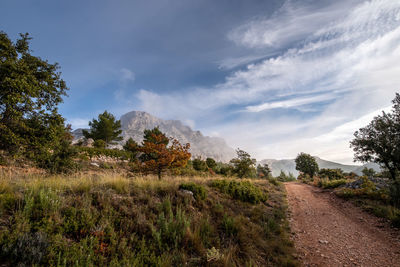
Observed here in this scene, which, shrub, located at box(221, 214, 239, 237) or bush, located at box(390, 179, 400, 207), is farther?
bush, located at box(390, 179, 400, 207)

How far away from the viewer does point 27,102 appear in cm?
923

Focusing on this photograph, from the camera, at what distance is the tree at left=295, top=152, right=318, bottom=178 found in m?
39.0

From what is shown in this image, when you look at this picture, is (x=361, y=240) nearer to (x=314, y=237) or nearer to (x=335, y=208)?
(x=314, y=237)

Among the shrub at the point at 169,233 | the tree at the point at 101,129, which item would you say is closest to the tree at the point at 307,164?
the shrub at the point at 169,233

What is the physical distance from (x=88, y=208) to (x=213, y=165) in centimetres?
2659

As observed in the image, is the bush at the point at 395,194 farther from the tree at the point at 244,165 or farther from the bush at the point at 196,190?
the tree at the point at 244,165

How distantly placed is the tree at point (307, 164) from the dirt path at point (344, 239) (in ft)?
127

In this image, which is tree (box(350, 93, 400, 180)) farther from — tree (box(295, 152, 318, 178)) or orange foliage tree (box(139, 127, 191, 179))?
tree (box(295, 152, 318, 178))

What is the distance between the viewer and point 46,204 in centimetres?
303

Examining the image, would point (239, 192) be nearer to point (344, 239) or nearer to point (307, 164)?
point (344, 239)

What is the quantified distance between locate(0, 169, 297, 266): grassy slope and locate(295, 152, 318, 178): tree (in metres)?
43.8

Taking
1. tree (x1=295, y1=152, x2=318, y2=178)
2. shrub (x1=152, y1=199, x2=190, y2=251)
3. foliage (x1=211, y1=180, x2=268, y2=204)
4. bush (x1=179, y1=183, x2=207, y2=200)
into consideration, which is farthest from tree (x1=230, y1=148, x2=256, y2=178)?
tree (x1=295, y1=152, x2=318, y2=178)

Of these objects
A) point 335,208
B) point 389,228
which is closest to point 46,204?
point 389,228

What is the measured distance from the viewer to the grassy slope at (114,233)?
2309 mm
